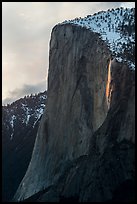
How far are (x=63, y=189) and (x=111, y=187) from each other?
733cm

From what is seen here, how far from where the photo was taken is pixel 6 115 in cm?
15838

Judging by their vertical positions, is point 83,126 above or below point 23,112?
below

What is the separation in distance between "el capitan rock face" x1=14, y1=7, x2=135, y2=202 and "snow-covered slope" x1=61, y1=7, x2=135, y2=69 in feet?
3.49

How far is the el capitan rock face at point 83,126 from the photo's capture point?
179 feet

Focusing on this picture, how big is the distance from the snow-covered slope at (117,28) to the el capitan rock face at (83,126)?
1062 millimetres

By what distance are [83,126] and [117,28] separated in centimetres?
1268

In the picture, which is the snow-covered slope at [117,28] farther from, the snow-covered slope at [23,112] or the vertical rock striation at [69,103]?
the snow-covered slope at [23,112]

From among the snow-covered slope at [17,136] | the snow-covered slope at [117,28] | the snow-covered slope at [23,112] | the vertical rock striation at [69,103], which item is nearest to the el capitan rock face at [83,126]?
the vertical rock striation at [69,103]

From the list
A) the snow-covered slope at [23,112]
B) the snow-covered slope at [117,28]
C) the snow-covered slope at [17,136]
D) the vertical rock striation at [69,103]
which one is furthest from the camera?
the snow-covered slope at [23,112]

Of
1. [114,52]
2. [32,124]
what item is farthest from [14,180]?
[114,52]

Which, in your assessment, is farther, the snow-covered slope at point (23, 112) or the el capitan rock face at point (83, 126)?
the snow-covered slope at point (23, 112)

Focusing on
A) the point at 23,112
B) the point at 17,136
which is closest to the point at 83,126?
the point at 17,136

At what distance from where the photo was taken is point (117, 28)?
75.1m

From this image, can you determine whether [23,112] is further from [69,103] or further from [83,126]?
[83,126]
